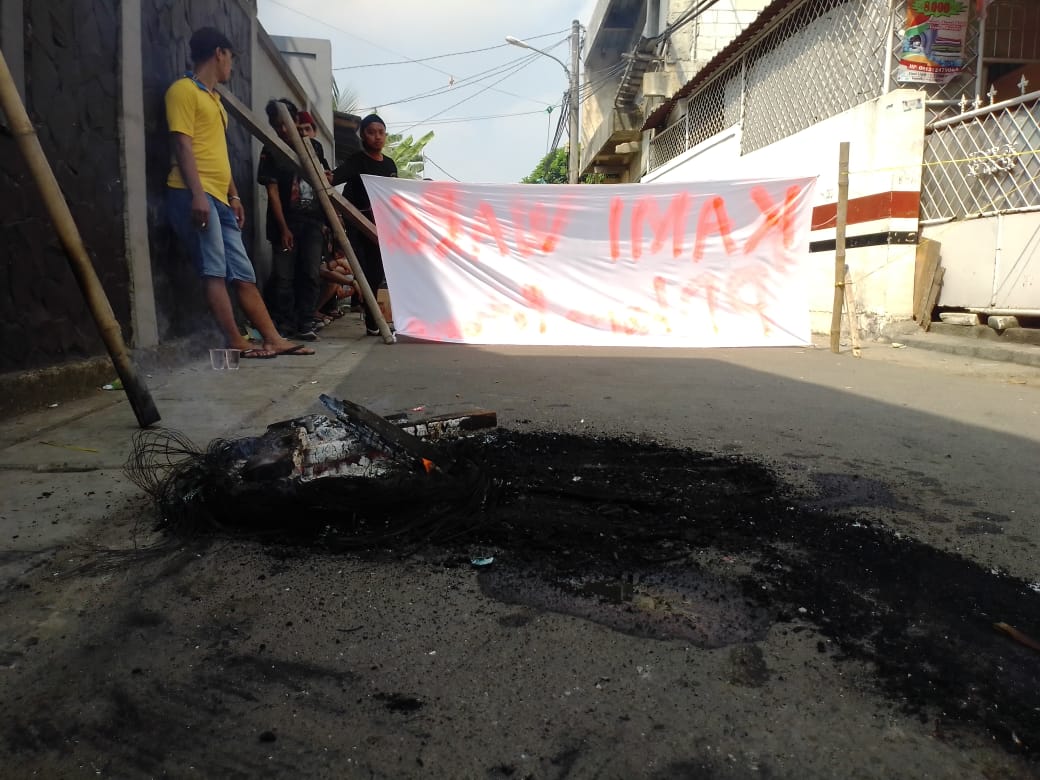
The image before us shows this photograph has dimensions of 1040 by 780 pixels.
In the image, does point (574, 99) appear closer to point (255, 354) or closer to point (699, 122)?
point (699, 122)

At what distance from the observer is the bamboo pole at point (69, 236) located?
2.20m

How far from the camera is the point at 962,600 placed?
1453mm

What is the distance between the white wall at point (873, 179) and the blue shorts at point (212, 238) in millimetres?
4970

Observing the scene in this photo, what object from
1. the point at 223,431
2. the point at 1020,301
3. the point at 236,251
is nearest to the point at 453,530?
the point at 223,431

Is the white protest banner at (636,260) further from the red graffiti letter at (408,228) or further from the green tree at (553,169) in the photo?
the green tree at (553,169)

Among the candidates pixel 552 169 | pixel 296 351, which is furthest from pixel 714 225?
pixel 552 169

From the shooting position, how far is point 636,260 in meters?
6.14

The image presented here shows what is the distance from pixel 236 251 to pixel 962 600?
4405 millimetres

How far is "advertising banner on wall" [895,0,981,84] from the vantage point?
6.65m

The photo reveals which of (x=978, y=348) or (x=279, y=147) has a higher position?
(x=279, y=147)

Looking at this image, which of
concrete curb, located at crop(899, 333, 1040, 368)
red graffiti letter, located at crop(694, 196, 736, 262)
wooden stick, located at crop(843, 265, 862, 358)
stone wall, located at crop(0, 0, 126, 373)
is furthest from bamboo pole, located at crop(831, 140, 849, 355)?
stone wall, located at crop(0, 0, 126, 373)

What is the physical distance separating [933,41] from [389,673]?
802cm

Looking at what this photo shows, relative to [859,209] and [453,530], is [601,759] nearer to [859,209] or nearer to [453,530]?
[453,530]

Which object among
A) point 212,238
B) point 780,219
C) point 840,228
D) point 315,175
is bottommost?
point 212,238
